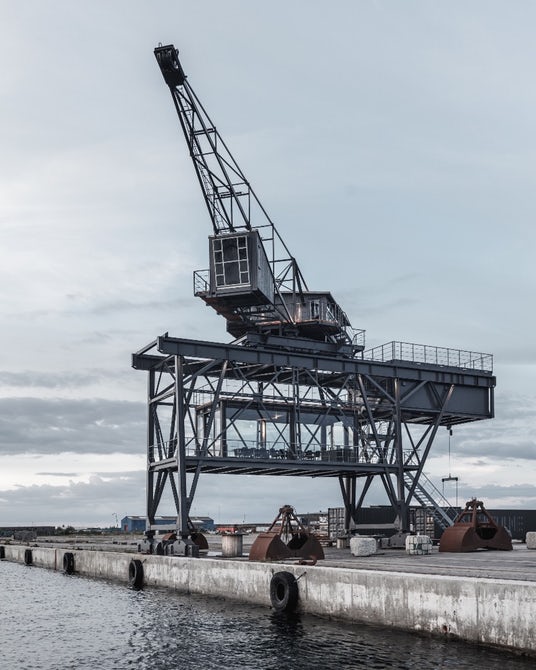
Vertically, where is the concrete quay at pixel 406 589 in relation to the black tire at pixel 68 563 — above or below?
above

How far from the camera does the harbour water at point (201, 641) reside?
21078 millimetres

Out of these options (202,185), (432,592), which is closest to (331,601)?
(432,592)

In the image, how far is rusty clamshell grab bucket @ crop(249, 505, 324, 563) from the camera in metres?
36.9

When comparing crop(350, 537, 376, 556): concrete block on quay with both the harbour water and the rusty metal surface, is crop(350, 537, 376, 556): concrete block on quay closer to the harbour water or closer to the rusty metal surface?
the rusty metal surface

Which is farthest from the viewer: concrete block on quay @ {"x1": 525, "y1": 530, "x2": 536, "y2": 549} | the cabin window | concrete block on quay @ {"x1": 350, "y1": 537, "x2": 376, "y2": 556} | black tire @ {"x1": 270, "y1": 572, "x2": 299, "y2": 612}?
the cabin window

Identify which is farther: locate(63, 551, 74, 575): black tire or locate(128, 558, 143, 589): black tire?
locate(63, 551, 74, 575): black tire

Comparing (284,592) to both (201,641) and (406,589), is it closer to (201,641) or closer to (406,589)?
(201,641)

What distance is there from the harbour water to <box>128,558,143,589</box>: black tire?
16.2 feet

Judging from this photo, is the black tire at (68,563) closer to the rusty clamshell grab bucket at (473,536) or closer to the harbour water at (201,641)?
the harbour water at (201,641)

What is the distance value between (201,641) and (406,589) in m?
6.60

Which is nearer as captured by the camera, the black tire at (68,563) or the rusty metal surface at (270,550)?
the rusty metal surface at (270,550)

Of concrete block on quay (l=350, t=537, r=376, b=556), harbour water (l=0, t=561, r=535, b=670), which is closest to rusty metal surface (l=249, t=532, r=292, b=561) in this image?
harbour water (l=0, t=561, r=535, b=670)

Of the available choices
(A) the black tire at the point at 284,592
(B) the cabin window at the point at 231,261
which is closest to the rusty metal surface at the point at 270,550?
(A) the black tire at the point at 284,592

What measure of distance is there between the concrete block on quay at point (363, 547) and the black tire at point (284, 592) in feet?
38.4
